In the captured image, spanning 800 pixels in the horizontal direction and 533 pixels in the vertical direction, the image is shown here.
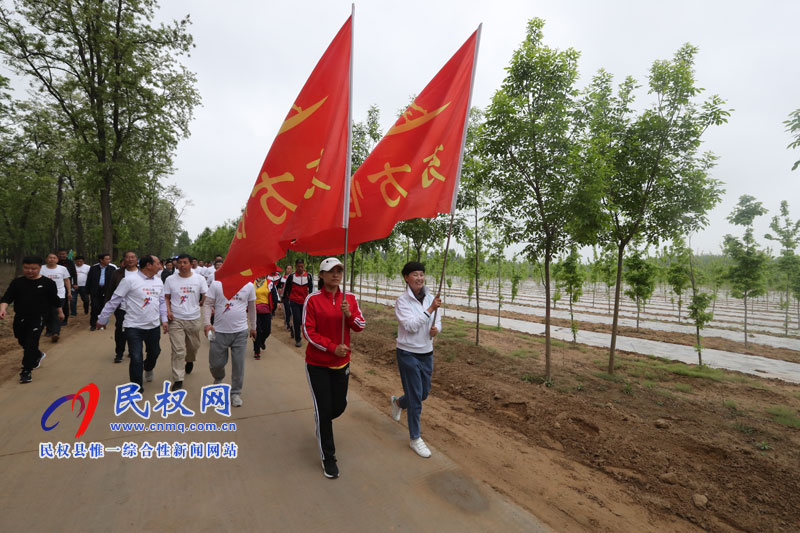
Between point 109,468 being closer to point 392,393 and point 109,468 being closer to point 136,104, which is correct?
point 392,393

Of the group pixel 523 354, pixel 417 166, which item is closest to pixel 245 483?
pixel 417 166

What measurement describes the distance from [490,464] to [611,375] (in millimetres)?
4739

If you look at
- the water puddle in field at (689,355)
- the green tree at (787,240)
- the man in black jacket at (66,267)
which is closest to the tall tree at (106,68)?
the man in black jacket at (66,267)

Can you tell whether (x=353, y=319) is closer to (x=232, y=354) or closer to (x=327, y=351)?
(x=327, y=351)

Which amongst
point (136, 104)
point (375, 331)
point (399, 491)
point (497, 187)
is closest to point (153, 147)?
point (136, 104)

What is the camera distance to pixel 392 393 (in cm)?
569

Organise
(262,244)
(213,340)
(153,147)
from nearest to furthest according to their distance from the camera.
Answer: (262,244) → (213,340) → (153,147)

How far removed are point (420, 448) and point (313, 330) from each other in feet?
5.71

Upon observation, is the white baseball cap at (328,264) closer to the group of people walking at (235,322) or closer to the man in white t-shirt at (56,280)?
the group of people walking at (235,322)

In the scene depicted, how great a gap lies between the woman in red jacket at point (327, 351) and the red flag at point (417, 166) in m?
0.44

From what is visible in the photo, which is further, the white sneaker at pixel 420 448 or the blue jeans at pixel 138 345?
the blue jeans at pixel 138 345

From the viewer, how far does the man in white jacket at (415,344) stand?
371 cm

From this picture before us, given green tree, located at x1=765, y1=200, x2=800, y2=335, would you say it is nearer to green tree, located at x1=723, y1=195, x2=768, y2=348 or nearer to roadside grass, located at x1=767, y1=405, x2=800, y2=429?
green tree, located at x1=723, y1=195, x2=768, y2=348

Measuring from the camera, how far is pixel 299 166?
3.38m
